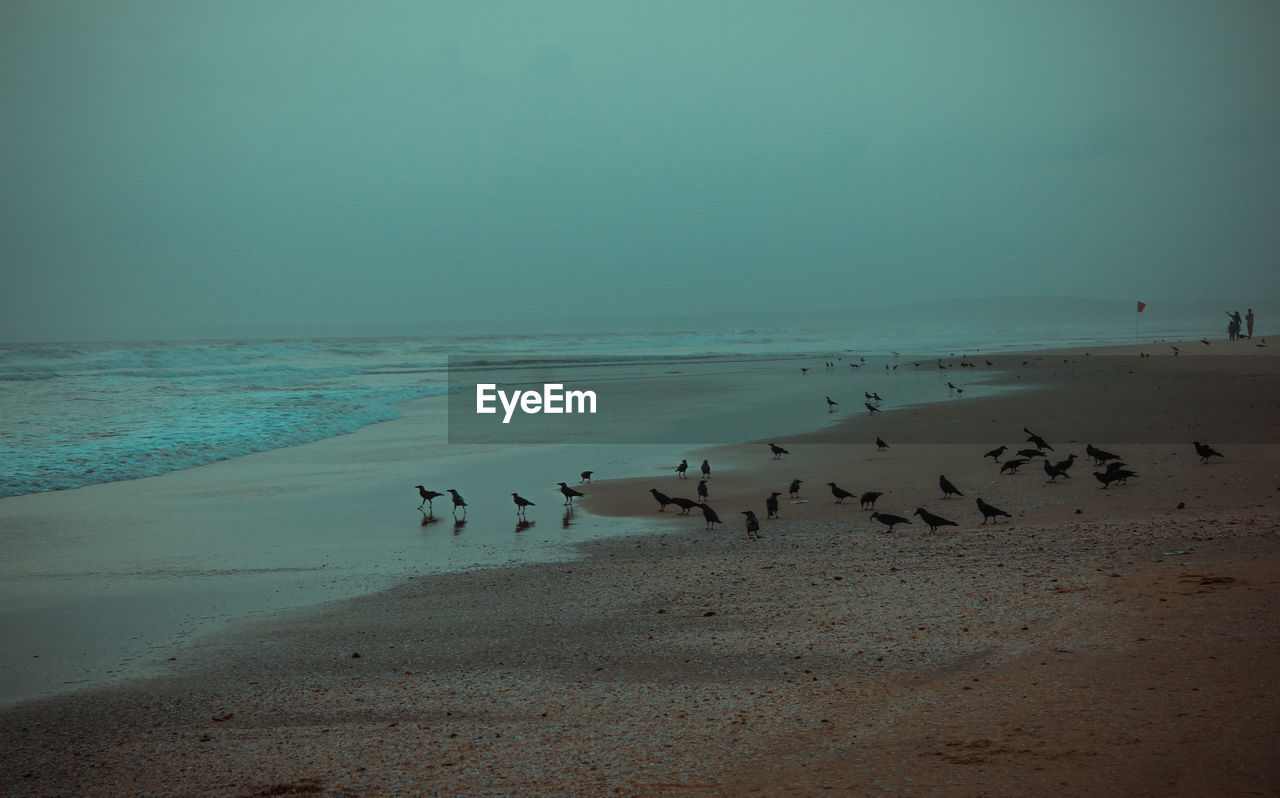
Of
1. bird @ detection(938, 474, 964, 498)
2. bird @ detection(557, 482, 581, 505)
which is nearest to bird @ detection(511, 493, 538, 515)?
bird @ detection(557, 482, 581, 505)

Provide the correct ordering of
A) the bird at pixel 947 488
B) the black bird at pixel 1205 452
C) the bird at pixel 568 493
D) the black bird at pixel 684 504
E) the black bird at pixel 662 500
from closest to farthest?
the bird at pixel 947 488 → the black bird at pixel 684 504 → the black bird at pixel 662 500 → the black bird at pixel 1205 452 → the bird at pixel 568 493

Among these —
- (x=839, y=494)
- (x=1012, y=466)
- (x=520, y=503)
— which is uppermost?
(x=1012, y=466)

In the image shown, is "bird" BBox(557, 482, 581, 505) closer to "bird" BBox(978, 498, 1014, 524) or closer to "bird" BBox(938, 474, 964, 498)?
"bird" BBox(938, 474, 964, 498)

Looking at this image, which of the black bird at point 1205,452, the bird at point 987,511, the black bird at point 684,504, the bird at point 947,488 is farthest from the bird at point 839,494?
the black bird at point 1205,452

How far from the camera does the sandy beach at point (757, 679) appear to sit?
431 centimetres

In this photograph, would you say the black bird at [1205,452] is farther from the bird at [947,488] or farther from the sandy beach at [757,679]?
the bird at [947,488]

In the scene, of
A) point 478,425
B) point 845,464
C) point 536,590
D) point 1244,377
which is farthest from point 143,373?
point 1244,377

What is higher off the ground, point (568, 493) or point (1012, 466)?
point (1012, 466)

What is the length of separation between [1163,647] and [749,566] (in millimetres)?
3809

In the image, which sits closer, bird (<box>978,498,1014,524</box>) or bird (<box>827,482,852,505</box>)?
bird (<box>978,498,1014,524</box>)

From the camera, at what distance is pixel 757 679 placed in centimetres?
552

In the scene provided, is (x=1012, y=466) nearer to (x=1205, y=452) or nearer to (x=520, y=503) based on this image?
(x=1205, y=452)

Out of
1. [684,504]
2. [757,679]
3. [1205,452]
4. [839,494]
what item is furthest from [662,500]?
[1205,452]

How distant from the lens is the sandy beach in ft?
14.1
